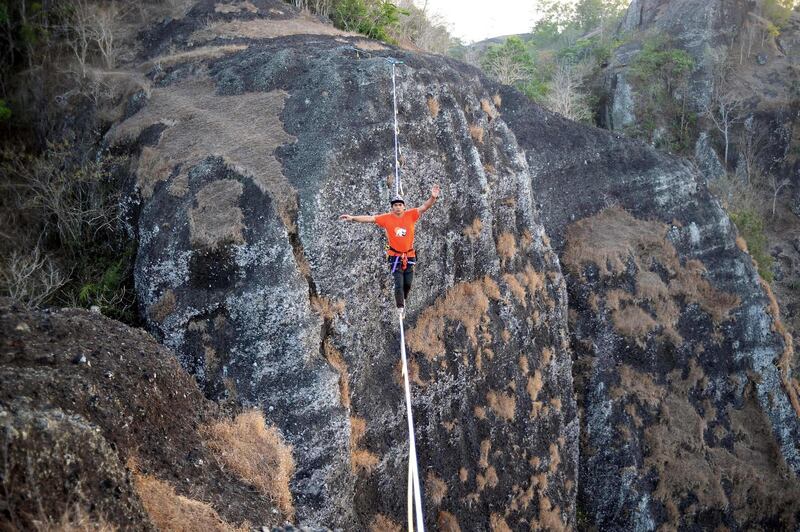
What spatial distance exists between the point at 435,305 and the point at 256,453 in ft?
26.1

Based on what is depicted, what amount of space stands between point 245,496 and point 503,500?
35.2 ft

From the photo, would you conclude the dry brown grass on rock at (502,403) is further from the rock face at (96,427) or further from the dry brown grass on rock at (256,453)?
the rock face at (96,427)

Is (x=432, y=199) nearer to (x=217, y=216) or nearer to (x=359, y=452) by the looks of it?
(x=217, y=216)

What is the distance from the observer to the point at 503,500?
19.0 meters

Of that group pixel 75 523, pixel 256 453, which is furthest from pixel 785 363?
pixel 75 523

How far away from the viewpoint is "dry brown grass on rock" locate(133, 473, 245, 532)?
8609mm

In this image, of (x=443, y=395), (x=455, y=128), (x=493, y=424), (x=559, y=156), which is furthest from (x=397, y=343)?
(x=559, y=156)

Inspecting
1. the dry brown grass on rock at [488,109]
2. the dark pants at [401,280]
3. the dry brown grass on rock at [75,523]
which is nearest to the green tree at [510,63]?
the dry brown grass on rock at [488,109]

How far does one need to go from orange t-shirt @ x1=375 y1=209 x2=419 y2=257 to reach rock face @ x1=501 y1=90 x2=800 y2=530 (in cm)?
1411

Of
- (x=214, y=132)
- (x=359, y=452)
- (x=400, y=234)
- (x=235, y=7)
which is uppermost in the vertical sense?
(x=235, y=7)

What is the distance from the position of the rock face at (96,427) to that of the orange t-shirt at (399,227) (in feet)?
16.8

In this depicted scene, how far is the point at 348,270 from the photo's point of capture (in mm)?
16188

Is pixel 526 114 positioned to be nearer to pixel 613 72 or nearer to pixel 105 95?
pixel 105 95

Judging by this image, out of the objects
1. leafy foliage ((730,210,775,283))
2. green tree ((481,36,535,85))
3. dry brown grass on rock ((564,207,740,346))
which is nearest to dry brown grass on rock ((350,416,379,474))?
dry brown grass on rock ((564,207,740,346))
